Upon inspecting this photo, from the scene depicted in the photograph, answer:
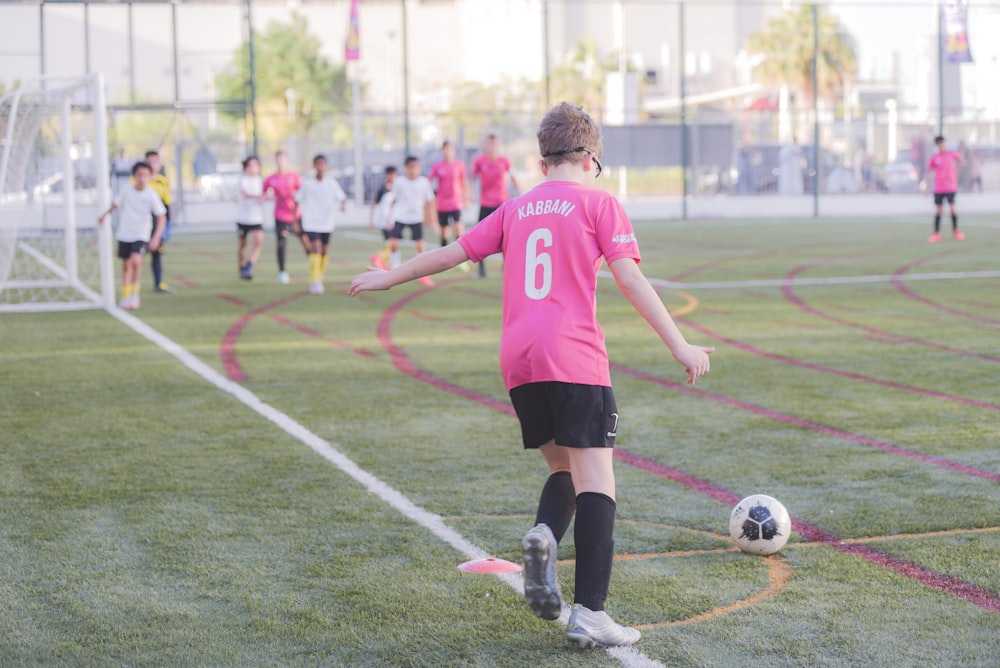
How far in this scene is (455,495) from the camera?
6957mm

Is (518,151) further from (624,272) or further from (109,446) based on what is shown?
(624,272)

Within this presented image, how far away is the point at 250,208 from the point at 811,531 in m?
15.6

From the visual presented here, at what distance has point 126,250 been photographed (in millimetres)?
16984

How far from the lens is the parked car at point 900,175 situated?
41.2 metres

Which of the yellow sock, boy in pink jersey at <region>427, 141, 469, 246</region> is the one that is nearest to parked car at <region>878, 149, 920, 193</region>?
boy in pink jersey at <region>427, 141, 469, 246</region>

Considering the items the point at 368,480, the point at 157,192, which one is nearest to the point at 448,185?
the point at 157,192

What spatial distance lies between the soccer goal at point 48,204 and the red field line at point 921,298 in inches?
399

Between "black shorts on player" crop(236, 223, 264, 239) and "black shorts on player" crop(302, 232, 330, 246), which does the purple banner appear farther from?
"black shorts on player" crop(302, 232, 330, 246)

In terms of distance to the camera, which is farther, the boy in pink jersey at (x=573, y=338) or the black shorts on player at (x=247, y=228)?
the black shorts on player at (x=247, y=228)

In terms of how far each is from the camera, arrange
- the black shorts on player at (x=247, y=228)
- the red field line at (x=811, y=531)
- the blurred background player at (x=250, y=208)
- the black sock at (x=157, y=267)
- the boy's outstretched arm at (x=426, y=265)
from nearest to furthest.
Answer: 1. the boy's outstretched arm at (x=426, y=265)
2. the red field line at (x=811, y=531)
3. the black sock at (x=157, y=267)
4. the blurred background player at (x=250, y=208)
5. the black shorts on player at (x=247, y=228)

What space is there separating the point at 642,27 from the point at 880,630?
327 feet

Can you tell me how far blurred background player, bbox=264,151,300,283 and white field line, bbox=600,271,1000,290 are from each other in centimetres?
556

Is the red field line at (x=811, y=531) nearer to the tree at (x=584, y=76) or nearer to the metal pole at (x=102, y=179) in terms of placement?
the metal pole at (x=102, y=179)

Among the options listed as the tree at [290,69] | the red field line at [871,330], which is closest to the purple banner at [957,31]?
the red field line at [871,330]
